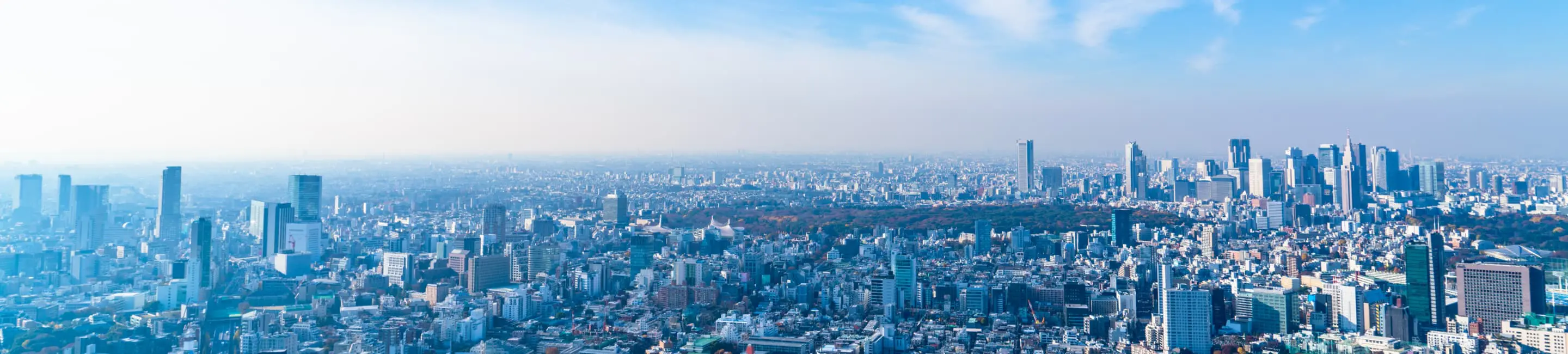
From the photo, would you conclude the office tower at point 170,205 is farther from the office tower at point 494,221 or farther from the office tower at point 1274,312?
the office tower at point 1274,312

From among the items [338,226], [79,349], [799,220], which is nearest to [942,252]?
[799,220]

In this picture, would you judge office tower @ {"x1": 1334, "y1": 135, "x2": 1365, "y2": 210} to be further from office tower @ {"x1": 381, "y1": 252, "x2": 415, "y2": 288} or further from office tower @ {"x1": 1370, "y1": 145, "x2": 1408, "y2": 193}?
office tower @ {"x1": 381, "y1": 252, "x2": 415, "y2": 288}

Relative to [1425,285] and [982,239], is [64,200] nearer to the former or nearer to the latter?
[982,239]

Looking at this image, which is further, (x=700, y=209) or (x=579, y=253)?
(x=700, y=209)

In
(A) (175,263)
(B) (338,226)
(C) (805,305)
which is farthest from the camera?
(B) (338,226)

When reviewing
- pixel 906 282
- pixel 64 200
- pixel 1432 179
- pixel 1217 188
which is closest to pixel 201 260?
pixel 64 200

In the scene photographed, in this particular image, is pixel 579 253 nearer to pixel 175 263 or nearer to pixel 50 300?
pixel 175 263
